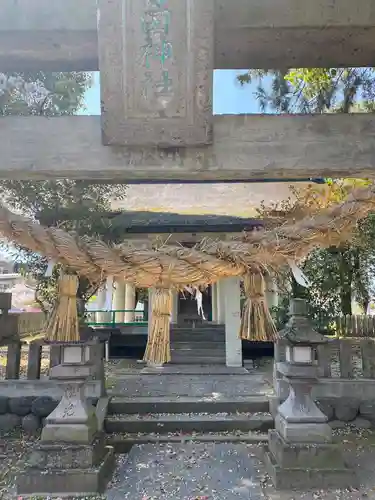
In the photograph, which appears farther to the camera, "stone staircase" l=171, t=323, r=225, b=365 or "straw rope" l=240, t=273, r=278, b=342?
"stone staircase" l=171, t=323, r=225, b=365

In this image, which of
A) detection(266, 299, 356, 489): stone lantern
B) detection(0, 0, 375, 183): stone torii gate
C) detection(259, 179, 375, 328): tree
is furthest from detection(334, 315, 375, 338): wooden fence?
detection(0, 0, 375, 183): stone torii gate

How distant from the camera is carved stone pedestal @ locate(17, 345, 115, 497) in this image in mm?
3818

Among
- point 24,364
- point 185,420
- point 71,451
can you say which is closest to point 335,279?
point 185,420

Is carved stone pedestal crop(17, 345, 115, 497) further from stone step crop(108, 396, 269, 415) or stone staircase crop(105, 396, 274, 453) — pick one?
stone step crop(108, 396, 269, 415)

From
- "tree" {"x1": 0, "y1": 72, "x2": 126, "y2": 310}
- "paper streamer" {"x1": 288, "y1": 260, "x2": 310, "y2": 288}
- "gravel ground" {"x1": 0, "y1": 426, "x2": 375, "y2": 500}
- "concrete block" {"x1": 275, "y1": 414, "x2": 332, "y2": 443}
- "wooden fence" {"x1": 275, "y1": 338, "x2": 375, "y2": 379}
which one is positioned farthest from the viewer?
"wooden fence" {"x1": 275, "y1": 338, "x2": 375, "y2": 379}

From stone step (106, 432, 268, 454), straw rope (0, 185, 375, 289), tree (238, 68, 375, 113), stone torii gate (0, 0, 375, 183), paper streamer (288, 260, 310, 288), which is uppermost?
tree (238, 68, 375, 113)

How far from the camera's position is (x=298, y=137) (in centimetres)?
227

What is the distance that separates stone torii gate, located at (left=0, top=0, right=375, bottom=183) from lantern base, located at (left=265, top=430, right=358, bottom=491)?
287 centimetres

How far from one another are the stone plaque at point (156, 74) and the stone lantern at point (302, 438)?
238cm

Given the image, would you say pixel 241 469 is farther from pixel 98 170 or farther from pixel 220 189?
pixel 220 189

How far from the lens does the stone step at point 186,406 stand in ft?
18.8

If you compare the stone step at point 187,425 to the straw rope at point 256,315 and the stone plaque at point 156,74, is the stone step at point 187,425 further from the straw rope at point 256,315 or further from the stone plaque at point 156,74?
the stone plaque at point 156,74

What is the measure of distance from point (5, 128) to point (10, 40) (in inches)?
20.7

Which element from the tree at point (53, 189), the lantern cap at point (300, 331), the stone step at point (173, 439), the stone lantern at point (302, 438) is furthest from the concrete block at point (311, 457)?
the tree at point (53, 189)
